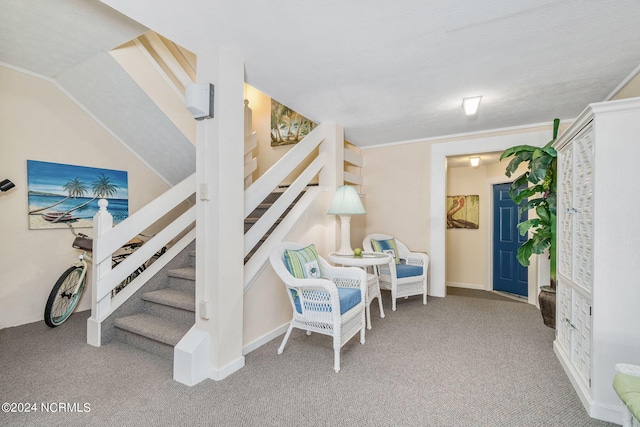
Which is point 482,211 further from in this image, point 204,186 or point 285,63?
point 204,186

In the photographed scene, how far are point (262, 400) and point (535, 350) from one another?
2347 millimetres

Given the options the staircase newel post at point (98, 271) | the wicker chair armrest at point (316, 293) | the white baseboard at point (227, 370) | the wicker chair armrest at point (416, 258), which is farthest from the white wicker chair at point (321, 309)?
the wicker chair armrest at point (416, 258)

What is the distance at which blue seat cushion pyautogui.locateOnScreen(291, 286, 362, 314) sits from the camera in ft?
7.97

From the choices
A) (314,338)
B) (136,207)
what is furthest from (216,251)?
(136,207)

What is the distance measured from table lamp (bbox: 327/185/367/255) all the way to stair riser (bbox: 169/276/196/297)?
63.1 inches

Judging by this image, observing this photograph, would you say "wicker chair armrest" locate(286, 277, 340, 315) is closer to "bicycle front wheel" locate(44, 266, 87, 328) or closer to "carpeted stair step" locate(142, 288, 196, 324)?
"carpeted stair step" locate(142, 288, 196, 324)

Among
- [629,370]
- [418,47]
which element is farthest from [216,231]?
[629,370]

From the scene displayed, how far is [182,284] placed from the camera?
3.04 metres

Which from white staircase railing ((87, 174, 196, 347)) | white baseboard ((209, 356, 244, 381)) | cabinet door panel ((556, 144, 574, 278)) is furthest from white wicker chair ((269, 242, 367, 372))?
cabinet door panel ((556, 144, 574, 278))

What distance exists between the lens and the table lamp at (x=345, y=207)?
3.38m

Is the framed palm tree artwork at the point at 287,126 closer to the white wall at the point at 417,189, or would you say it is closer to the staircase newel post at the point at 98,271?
the white wall at the point at 417,189

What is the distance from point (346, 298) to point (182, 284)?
1.68 meters

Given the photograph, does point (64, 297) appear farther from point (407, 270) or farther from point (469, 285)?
point (469, 285)

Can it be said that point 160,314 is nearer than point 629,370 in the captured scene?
No
